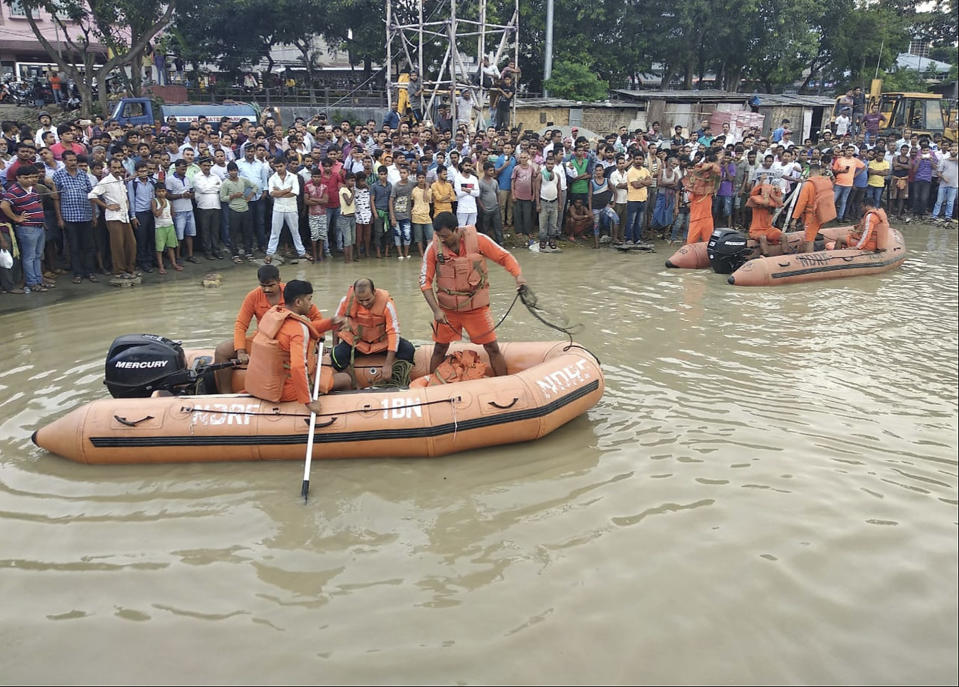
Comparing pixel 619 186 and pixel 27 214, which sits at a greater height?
pixel 619 186

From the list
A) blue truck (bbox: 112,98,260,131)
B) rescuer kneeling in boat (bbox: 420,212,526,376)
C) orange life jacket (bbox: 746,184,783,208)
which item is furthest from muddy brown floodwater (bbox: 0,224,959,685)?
blue truck (bbox: 112,98,260,131)

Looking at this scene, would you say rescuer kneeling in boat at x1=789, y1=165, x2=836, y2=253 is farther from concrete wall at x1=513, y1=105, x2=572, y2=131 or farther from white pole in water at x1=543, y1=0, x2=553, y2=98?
white pole in water at x1=543, y1=0, x2=553, y2=98

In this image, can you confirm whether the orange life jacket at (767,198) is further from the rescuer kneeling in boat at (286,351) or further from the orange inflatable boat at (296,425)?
the rescuer kneeling in boat at (286,351)

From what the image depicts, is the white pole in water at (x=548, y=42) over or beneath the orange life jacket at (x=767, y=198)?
over

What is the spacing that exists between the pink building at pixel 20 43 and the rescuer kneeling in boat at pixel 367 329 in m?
28.5

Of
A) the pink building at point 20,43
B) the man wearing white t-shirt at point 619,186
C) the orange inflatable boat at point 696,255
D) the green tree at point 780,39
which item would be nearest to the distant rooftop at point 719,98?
the green tree at point 780,39

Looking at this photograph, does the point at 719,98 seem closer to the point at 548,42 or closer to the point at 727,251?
the point at 548,42

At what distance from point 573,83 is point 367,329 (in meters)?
20.6

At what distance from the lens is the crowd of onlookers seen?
10000 mm

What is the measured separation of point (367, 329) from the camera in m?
6.55

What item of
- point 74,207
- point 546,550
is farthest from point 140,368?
point 74,207

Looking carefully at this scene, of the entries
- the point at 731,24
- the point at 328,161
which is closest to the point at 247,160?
the point at 328,161

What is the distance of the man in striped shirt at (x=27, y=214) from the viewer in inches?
364

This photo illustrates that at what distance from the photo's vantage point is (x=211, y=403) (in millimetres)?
5750
